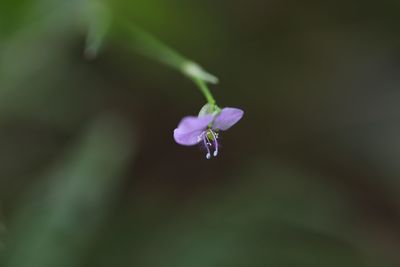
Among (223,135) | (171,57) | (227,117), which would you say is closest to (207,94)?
(227,117)

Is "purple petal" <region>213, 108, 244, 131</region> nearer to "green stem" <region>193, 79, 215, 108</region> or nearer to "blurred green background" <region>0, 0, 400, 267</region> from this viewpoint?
"green stem" <region>193, 79, 215, 108</region>

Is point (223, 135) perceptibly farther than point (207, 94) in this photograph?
Yes

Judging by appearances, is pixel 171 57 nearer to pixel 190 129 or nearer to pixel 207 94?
pixel 207 94

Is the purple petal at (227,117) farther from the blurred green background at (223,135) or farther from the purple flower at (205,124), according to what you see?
the blurred green background at (223,135)

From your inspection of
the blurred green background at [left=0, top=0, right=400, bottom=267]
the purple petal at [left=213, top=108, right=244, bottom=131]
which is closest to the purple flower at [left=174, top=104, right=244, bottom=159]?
the purple petal at [left=213, top=108, right=244, bottom=131]

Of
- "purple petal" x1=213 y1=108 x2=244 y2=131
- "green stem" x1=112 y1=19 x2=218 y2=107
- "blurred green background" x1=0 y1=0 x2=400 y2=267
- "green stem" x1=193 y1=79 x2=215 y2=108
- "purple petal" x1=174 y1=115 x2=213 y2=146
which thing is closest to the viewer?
"purple petal" x1=174 y1=115 x2=213 y2=146

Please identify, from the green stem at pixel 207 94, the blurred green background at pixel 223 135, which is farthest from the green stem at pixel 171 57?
the blurred green background at pixel 223 135
